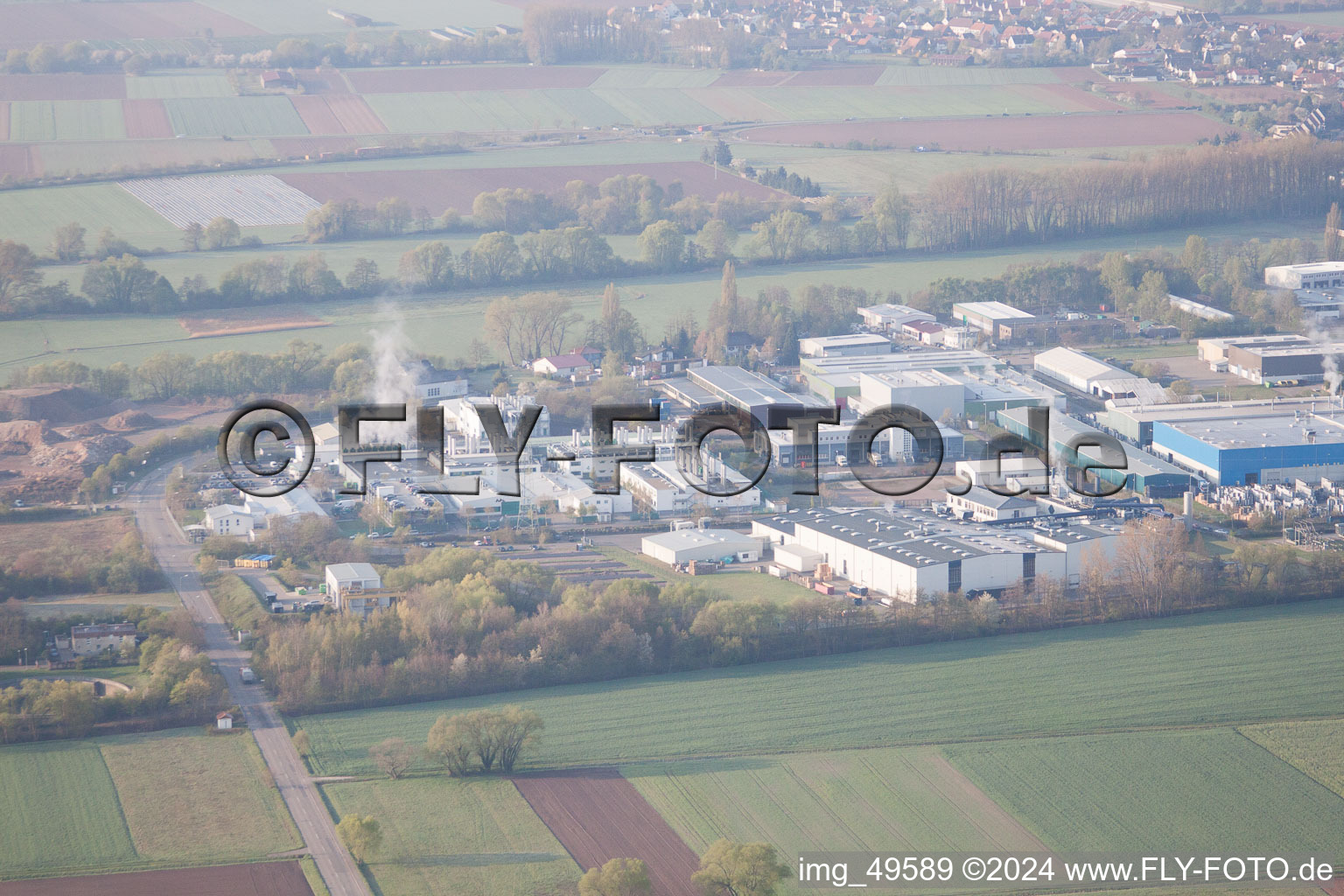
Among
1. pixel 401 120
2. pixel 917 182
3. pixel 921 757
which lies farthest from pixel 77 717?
pixel 401 120

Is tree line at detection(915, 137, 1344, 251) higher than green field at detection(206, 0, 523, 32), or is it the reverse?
green field at detection(206, 0, 523, 32)

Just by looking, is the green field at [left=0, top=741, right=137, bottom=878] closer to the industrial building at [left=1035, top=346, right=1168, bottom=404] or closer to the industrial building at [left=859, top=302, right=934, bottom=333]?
the industrial building at [left=1035, top=346, right=1168, bottom=404]

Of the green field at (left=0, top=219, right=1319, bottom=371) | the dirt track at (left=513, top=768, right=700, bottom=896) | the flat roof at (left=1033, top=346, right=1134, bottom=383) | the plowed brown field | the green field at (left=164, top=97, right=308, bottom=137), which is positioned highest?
the green field at (left=164, top=97, right=308, bottom=137)

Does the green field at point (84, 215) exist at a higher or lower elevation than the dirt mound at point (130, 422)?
higher

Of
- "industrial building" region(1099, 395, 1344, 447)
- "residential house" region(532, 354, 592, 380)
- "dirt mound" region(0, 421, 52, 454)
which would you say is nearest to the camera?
"dirt mound" region(0, 421, 52, 454)

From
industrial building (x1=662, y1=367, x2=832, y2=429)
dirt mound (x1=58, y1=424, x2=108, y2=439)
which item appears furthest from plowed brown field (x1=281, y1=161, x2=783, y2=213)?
dirt mound (x1=58, y1=424, x2=108, y2=439)

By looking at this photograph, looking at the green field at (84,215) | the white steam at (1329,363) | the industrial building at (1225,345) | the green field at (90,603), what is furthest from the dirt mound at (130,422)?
the white steam at (1329,363)

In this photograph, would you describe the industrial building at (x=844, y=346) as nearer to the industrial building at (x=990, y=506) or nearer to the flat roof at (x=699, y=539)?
the industrial building at (x=990, y=506)
